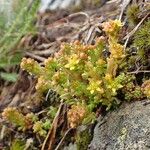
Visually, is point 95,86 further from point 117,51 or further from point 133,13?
point 133,13

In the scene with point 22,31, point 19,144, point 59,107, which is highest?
point 22,31

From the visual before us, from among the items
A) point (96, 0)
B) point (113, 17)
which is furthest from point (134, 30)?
point (96, 0)

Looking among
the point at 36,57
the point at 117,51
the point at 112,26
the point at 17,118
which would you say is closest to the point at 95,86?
the point at 117,51

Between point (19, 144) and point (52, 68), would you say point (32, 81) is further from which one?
point (52, 68)

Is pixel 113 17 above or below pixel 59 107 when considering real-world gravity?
above

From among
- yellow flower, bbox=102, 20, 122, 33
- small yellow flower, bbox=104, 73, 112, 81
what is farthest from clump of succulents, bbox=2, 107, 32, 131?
yellow flower, bbox=102, 20, 122, 33

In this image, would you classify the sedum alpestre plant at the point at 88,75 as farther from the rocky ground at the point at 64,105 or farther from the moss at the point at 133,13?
the moss at the point at 133,13

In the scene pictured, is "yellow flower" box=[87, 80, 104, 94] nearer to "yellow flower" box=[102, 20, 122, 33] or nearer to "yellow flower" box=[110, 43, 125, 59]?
"yellow flower" box=[110, 43, 125, 59]
